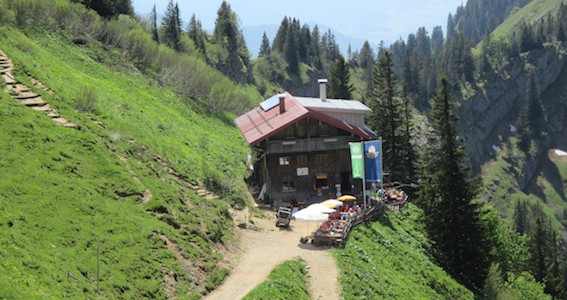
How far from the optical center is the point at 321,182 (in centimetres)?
4512

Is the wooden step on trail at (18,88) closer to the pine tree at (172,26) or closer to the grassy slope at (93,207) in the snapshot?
the grassy slope at (93,207)

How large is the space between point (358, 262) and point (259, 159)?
16950mm

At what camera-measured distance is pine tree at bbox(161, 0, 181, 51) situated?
102 meters

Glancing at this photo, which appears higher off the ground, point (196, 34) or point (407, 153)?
point (196, 34)

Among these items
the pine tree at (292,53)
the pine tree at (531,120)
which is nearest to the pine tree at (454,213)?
the pine tree at (292,53)

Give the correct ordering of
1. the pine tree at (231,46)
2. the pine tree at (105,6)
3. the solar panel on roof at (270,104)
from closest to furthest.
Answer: the solar panel on roof at (270,104), the pine tree at (105,6), the pine tree at (231,46)

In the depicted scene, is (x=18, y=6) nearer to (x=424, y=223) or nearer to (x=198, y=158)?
(x=198, y=158)

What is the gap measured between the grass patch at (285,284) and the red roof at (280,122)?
16.7m

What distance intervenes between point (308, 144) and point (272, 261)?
17303mm

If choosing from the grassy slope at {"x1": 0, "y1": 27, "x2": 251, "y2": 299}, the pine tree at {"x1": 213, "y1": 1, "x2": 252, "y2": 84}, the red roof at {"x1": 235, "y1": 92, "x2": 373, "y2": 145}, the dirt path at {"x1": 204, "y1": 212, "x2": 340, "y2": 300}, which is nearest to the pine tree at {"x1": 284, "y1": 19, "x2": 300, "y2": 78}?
the pine tree at {"x1": 213, "y1": 1, "x2": 252, "y2": 84}

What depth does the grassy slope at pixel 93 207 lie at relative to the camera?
59.7ft

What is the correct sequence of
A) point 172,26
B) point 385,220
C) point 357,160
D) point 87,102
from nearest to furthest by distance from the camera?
point 87,102, point 357,160, point 385,220, point 172,26

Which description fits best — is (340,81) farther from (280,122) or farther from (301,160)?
(280,122)

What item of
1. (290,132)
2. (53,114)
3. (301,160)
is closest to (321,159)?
(301,160)
